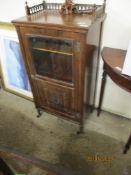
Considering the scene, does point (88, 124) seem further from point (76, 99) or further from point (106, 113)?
point (76, 99)

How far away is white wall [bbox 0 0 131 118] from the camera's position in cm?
128

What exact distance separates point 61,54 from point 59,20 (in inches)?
9.4

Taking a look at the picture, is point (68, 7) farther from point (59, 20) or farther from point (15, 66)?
point (15, 66)

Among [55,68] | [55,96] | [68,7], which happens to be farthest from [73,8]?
[55,96]

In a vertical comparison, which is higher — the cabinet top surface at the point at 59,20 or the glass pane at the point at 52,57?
the cabinet top surface at the point at 59,20

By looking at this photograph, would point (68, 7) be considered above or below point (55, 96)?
above

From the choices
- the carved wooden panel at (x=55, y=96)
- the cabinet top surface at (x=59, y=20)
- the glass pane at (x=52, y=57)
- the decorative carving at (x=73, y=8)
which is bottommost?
the carved wooden panel at (x=55, y=96)

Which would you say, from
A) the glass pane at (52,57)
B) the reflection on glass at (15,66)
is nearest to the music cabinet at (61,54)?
the glass pane at (52,57)

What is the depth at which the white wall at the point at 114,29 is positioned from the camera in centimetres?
128

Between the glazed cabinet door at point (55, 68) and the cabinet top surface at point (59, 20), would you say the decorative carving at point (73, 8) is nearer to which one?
the cabinet top surface at point (59, 20)

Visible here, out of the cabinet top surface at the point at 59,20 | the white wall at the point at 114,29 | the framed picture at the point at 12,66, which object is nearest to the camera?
the cabinet top surface at the point at 59,20

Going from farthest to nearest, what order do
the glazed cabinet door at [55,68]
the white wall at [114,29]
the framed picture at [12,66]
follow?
the framed picture at [12,66], the white wall at [114,29], the glazed cabinet door at [55,68]

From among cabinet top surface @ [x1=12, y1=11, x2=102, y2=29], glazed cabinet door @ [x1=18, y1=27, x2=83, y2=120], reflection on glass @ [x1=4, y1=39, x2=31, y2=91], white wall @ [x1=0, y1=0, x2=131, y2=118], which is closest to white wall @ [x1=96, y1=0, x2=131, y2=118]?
white wall @ [x1=0, y1=0, x2=131, y2=118]

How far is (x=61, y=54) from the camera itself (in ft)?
4.16
